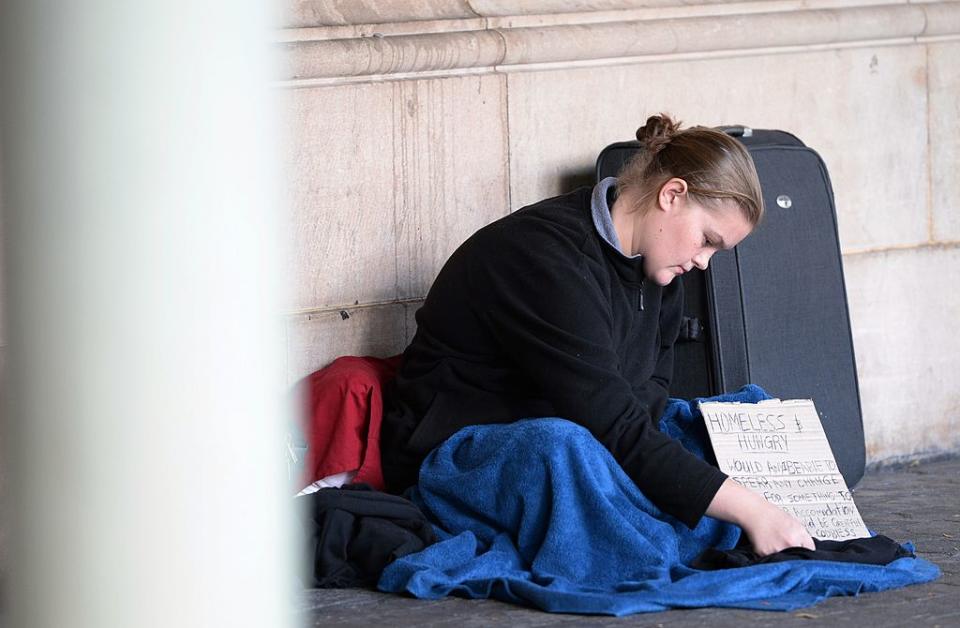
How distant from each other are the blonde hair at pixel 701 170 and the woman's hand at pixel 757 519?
607 millimetres

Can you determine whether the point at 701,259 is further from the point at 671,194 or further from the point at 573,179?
the point at 573,179

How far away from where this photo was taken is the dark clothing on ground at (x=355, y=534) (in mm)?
3414

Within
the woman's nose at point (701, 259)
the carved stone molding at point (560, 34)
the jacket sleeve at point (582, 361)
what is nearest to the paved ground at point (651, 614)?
the jacket sleeve at point (582, 361)

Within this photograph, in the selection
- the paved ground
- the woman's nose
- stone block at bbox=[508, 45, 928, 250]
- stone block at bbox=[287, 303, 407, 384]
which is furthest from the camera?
stone block at bbox=[508, 45, 928, 250]

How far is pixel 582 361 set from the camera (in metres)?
3.40

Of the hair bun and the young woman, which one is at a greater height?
the hair bun

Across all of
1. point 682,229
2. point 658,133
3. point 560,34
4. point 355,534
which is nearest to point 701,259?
point 682,229

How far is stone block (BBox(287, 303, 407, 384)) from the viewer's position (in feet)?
13.6

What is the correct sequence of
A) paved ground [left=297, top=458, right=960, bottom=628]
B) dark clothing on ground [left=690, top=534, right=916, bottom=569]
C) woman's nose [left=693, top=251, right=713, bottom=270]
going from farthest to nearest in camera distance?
woman's nose [left=693, top=251, right=713, bottom=270] → dark clothing on ground [left=690, top=534, right=916, bottom=569] → paved ground [left=297, top=458, right=960, bottom=628]

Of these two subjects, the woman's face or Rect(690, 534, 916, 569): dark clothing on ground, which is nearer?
Rect(690, 534, 916, 569): dark clothing on ground

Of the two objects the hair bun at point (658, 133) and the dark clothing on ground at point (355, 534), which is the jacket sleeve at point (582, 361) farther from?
the dark clothing on ground at point (355, 534)

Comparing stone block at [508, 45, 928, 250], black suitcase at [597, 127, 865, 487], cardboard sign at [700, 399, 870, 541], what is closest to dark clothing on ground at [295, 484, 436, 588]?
cardboard sign at [700, 399, 870, 541]

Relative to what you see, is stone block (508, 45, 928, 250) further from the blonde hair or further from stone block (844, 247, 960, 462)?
the blonde hair

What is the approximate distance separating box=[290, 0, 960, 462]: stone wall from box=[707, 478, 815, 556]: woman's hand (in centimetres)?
128
